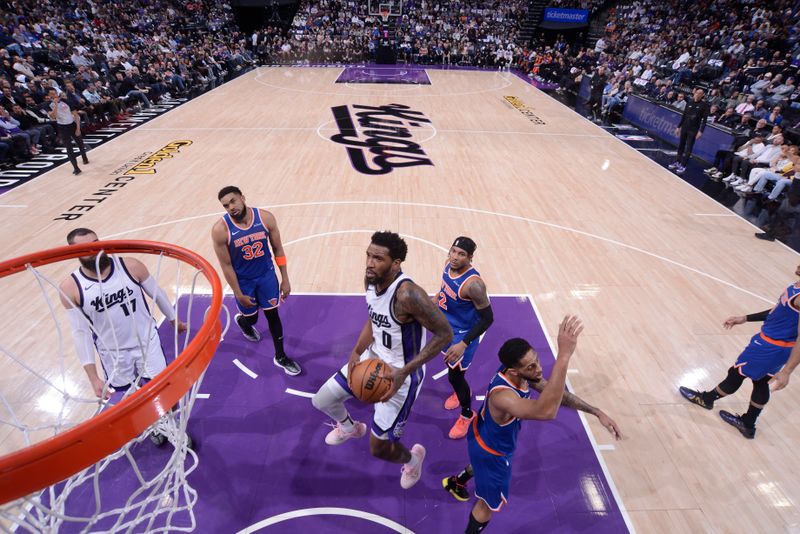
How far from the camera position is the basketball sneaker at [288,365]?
4461mm

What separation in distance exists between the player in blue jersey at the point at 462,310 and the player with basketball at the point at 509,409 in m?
0.75

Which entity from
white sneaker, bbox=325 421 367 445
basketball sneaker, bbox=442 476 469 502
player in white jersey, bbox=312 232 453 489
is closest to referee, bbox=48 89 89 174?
white sneaker, bbox=325 421 367 445

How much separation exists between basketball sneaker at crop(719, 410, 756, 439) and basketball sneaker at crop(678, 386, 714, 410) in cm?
11

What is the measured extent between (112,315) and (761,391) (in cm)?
503

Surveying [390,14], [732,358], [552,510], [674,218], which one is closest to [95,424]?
[552,510]

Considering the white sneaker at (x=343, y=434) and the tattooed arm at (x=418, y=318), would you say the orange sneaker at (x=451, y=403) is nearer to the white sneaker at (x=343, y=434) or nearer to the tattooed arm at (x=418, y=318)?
the white sneaker at (x=343, y=434)

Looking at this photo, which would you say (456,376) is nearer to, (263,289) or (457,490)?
(457,490)

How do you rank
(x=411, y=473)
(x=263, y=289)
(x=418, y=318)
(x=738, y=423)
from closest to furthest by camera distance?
(x=418, y=318)
(x=411, y=473)
(x=738, y=423)
(x=263, y=289)

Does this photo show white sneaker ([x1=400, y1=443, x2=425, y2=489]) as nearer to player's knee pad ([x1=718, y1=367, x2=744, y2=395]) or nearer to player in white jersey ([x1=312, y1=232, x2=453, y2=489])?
player in white jersey ([x1=312, y1=232, x2=453, y2=489])

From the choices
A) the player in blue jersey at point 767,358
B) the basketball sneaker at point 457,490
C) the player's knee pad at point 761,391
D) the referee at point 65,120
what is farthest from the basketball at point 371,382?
the referee at point 65,120

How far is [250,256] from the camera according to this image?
4.06m

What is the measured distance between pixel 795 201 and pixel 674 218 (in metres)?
2.33

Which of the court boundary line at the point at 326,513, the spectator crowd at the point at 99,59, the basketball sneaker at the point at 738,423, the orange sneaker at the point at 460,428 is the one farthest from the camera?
the spectator crowd at the point at 99,59

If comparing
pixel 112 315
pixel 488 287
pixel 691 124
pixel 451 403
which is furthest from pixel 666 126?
pixel 112 315
